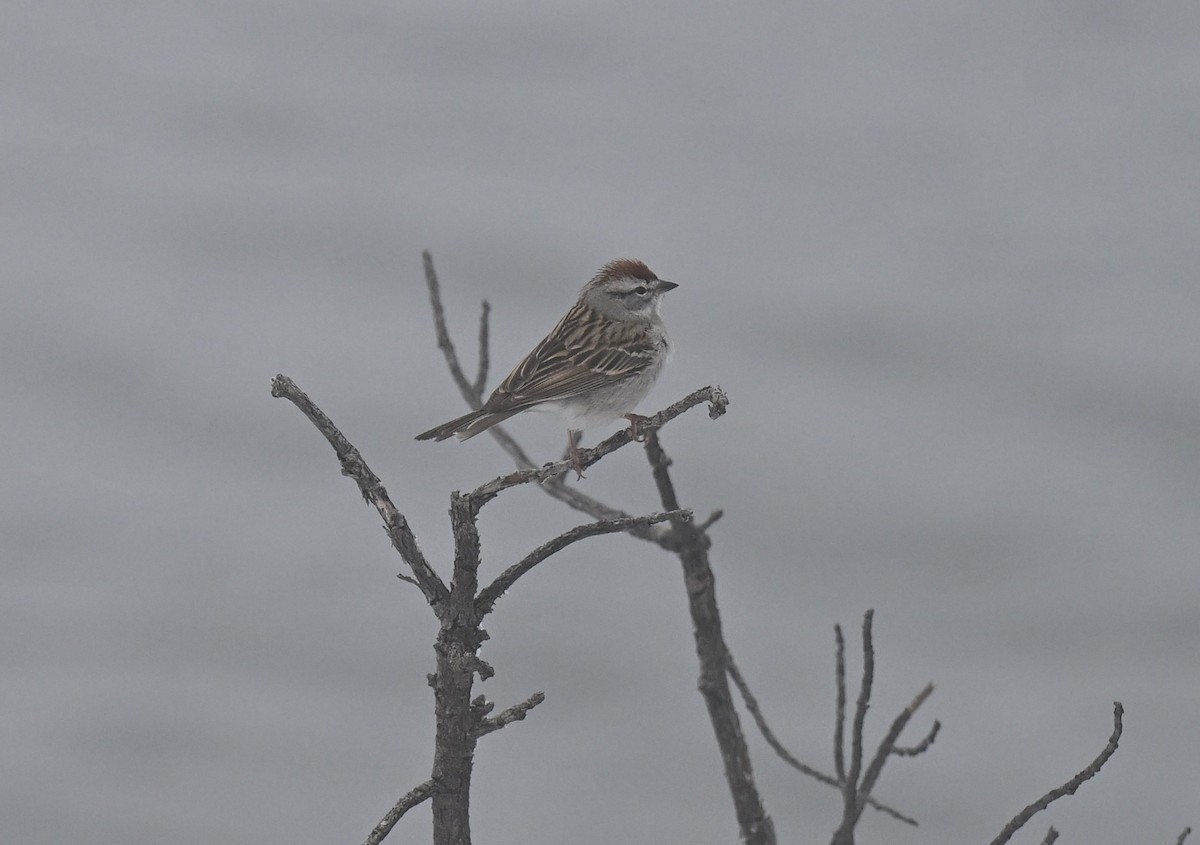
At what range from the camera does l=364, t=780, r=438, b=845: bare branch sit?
3139 millimetres

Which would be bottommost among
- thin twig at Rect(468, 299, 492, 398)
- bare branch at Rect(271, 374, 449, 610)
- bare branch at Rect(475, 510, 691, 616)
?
bare branch at Rect(475, 510, 691, 616)

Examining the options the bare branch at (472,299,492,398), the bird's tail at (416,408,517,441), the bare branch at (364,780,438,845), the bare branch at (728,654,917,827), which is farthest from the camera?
the bare branch at (472,299,492,398)

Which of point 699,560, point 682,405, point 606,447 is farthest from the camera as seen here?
point 699,560

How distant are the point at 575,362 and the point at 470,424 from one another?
111cm

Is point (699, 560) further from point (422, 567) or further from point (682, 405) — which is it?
point (422, 567)

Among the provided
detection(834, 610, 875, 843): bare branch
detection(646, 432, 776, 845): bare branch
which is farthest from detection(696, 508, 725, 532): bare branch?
detection(834, 610, 875, 843): bare branch

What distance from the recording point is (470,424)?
18.9ft

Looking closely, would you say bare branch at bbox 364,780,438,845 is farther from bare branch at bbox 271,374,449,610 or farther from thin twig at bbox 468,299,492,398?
thin twig at bbox 468,299,492,398

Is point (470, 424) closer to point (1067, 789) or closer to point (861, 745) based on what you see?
point (861, 745)

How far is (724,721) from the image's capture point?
540cm

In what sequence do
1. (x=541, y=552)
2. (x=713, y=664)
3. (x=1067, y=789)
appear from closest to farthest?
1. (x=541, y=552)
2. (x=1067, y=789)
3. (x=713, y=664)

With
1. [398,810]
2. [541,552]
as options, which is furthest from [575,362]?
[398,810]

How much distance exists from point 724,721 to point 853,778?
3.88 feet

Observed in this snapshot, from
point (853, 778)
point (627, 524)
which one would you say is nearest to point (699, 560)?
point (853, 778)
